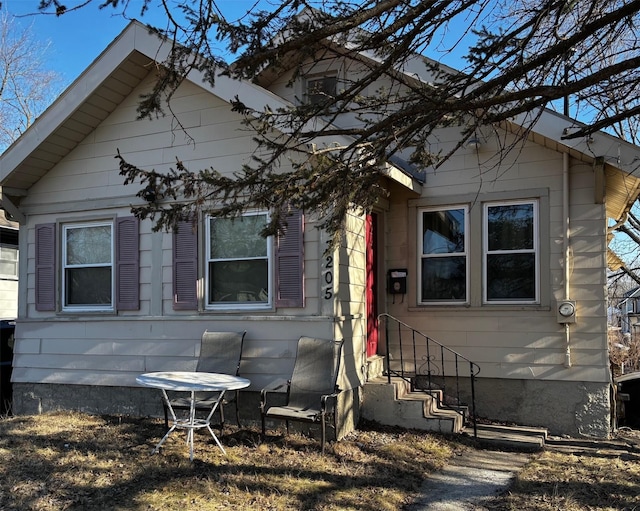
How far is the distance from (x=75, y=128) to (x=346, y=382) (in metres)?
4.78

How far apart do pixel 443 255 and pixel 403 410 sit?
2.26 metres

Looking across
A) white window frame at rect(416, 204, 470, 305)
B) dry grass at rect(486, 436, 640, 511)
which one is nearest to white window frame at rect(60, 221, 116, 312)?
white window frame at rect(416, 204, 470, 305)

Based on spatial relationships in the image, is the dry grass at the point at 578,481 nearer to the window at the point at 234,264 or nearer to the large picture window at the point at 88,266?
the window at the point at 234,264

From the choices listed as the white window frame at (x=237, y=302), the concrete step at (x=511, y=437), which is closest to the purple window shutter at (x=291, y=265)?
the white window frame at (x=237, y=302)

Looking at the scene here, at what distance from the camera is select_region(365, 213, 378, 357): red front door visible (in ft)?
24.0

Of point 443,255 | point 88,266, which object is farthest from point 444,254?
point 88,266

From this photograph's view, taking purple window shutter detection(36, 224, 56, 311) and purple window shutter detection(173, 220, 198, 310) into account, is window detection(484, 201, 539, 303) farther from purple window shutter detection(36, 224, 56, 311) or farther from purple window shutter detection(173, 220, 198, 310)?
purple window shutter detection(36, 224, 56, 311)

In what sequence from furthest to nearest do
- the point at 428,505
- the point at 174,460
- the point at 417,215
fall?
the point at 417,215 → the point at 174,460 → the point at 428,505

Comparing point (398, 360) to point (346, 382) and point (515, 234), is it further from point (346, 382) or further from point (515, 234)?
point (515, 234)

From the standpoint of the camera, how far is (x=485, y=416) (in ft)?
23.5

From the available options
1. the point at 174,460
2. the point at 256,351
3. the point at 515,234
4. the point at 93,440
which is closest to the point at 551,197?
the point at 515,234

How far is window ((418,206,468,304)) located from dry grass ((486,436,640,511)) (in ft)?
7.56

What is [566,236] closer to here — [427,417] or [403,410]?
[427,417]

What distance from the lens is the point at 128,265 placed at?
704 cm
